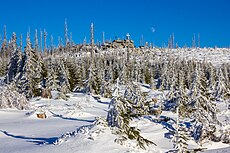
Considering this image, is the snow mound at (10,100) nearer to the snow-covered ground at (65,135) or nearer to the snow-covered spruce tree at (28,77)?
the snow-covered ground at (65,135)

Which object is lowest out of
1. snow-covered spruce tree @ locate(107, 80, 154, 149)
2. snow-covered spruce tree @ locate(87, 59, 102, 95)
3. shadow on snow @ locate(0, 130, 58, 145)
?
shadow on snow @ locate(0, 130, 58, 145)

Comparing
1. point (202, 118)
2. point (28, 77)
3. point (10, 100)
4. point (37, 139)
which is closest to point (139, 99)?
point (202, 118)

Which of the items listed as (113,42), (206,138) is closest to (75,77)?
(206,138)

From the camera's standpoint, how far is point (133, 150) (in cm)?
992

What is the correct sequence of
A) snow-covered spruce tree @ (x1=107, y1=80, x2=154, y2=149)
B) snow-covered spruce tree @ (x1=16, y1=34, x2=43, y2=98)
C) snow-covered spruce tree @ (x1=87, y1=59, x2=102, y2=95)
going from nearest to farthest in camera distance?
snow-covered spruce tree @ (x1=107, y1=80, x2=154, y2=149)
snow-covered spruce tree @ (x1=16, y1=34, x2=43, y2=98)
snow-covered spruce tree @ (x1=87, y1=59, x2=102, y2=95)

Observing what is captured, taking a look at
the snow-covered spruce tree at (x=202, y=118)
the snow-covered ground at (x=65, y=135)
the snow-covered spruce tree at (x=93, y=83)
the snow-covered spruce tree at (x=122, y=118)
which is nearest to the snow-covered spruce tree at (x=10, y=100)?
the snow-covered ground at (x=65, y=135)

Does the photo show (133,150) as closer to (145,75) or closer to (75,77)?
(75,77)

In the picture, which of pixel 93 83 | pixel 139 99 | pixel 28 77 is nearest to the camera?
pixel 139 99

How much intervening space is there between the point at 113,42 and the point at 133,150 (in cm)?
10593

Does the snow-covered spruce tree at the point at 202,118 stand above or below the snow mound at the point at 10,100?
→ below

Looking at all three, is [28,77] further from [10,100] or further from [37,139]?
[37,139]

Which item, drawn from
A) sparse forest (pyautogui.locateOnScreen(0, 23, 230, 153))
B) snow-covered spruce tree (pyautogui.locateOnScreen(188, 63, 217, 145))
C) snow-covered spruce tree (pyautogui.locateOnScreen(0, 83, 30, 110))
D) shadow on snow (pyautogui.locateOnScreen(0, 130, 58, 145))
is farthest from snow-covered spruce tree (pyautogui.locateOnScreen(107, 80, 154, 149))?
snow-covered spruce tree (pyautogui.locateOnScreen(0, 83, 30, 110))

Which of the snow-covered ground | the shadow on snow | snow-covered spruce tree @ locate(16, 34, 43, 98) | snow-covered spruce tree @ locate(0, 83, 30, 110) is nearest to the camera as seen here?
the snow-covered ground

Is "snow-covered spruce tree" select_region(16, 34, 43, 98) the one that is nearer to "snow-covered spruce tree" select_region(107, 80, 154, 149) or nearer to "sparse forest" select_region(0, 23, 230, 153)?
"sparse forest" select_region(0, 23, 230, 153)
